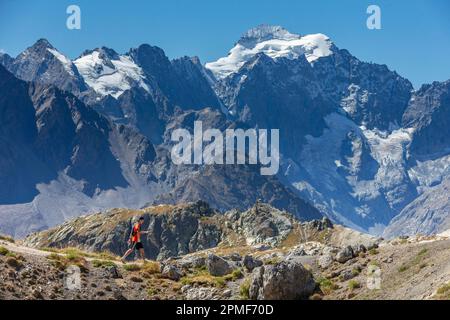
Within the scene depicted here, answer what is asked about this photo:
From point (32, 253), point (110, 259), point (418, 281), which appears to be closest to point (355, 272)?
point (418, 281)

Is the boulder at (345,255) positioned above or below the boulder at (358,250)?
below

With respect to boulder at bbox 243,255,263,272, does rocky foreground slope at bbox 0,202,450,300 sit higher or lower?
lower

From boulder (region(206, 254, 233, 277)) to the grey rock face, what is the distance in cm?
653

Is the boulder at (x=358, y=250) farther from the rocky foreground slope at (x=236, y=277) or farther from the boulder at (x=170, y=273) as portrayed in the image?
the boulder at (x=170, y=273)

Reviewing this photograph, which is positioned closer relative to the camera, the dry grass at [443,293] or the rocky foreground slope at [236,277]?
the dry grass at [443,293]

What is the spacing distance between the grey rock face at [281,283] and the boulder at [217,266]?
257 inches

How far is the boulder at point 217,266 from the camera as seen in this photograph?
52.5 metres

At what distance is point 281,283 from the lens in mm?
45031

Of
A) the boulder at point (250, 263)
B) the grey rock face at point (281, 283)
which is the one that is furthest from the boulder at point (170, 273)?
the grey rock face at point (281, 283)

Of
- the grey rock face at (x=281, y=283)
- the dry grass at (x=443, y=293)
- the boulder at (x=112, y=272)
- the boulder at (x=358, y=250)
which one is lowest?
the dry grass at (x=443, y=293)

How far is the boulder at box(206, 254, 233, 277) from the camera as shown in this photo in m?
52.5

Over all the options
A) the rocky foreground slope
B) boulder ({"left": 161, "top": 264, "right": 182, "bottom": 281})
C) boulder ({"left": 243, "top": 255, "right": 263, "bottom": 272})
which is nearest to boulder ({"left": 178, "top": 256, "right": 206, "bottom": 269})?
the rocky foreground slope

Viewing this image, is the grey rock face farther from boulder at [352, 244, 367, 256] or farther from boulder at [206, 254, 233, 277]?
boulder at [352, 244, 367, 256]

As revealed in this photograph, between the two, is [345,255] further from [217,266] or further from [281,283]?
[281,283]
